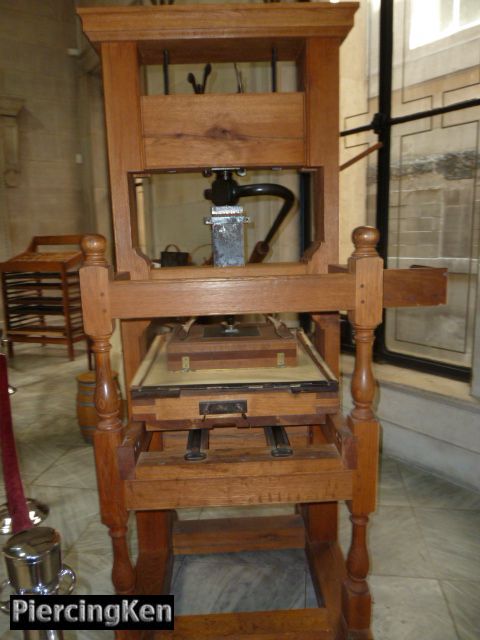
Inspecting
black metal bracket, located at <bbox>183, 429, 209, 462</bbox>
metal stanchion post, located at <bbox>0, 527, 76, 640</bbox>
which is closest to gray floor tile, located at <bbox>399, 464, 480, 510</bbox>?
black metal bracket, located at <bbox>183, 429, 209, 462</bbox>

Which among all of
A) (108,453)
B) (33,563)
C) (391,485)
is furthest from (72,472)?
(33,563)

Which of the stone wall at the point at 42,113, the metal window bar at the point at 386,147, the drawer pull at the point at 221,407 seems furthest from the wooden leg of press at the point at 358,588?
the stone wall at the point at 42,113

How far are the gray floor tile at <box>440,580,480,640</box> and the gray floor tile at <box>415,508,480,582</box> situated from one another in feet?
0.14

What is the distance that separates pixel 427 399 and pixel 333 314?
3.88 feet

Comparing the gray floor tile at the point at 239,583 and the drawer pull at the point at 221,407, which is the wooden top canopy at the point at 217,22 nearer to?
the drawer pull at the point at 221,407

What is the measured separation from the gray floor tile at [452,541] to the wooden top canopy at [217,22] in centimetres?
181

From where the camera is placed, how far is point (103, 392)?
1127mm

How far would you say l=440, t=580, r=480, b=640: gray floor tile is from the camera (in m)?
1.51

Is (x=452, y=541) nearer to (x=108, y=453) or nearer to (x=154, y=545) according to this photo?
(x=154, y=545)

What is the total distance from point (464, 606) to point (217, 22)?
1905 millimetres

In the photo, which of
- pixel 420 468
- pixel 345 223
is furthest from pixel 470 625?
pixel 345 223

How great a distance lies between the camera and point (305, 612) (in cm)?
147

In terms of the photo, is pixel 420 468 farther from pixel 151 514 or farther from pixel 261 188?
pixel 261 188

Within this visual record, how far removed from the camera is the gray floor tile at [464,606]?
151cm
